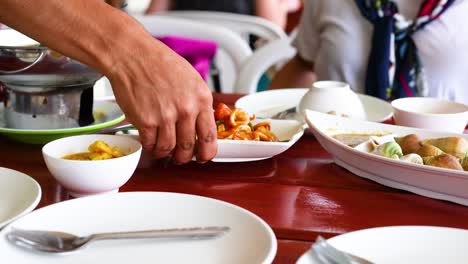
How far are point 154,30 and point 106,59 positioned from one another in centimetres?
160

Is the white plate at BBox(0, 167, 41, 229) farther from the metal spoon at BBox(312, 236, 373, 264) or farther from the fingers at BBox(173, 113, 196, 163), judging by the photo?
the metal spoon at BBox(312, 236, 373, 264)

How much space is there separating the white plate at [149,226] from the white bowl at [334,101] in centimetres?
46

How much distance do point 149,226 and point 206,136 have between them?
19 centimetres

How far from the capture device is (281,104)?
1390mm

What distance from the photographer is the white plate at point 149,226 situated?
656mm

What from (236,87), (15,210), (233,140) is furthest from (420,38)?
(15,210)

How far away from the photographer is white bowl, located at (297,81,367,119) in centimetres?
114

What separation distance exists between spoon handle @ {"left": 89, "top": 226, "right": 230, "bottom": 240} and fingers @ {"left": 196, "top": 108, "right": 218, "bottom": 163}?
21 centimetres

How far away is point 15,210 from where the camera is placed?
30.0 inches

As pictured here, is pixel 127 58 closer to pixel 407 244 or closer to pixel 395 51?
pixel 407 244

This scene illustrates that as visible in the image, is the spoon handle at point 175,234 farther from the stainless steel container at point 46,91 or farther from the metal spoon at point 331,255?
the stainless steel container at point 46,91

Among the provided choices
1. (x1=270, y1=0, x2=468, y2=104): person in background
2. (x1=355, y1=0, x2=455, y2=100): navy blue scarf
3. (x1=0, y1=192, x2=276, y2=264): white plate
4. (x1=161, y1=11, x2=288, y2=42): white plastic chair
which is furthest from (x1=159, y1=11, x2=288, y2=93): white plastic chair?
(x1=0, y1=192, x2=276, y2=264): white plate

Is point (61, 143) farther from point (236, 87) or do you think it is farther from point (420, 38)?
point (236, 87)

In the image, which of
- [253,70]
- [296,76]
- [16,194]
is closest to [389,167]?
[16,194]
